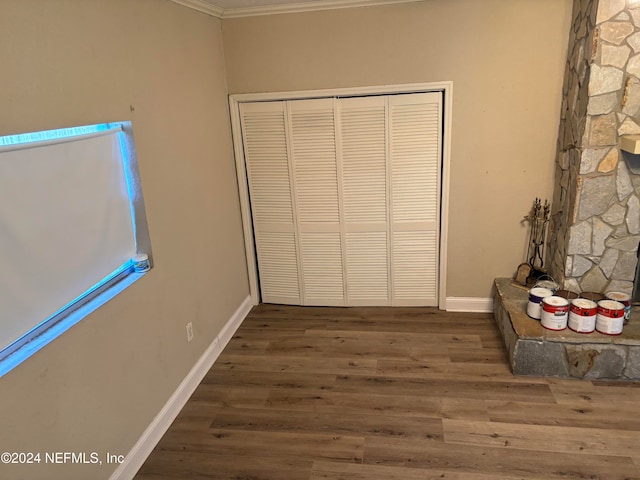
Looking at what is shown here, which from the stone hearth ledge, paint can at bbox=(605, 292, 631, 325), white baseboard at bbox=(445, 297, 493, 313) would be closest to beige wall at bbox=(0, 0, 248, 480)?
white baseboard at bbox=(445, 297, 493, 313)

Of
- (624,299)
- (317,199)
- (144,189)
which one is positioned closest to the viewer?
(144,189)

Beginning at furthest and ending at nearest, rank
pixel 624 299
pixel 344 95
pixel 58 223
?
pixel 344 95 < pixel 624 299 < pixel 58 223

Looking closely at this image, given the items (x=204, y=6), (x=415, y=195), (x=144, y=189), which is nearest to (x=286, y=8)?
(x=204, y=6)

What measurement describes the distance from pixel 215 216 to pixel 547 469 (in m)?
2.48

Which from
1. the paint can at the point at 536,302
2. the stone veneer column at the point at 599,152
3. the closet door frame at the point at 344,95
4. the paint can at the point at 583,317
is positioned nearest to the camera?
the stone veneer column at the point at 599,152

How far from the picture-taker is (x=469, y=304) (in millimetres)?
3727

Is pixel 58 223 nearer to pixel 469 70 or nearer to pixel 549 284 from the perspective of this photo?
pixel 469 70

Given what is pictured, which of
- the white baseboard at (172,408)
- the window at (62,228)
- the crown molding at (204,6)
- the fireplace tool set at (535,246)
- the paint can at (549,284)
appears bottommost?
the white baseboard at (172,408)

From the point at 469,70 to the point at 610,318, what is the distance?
6.05 feet

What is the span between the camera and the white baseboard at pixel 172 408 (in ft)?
7.49

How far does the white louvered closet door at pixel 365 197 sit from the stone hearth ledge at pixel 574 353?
1.20m

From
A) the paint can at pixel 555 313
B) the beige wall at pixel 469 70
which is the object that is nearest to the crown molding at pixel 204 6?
the beige wall at pixel 469 70

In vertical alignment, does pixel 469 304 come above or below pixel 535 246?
below

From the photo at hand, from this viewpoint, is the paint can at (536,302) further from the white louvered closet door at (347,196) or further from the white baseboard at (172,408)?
the white baseboard at (172,408)
